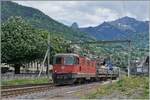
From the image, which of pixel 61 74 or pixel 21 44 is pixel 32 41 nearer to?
pixel 21 44

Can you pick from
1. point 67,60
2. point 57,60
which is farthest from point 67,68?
point 57,60

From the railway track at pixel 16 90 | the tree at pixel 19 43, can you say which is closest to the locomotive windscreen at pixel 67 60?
the railway track at pixel 16 90

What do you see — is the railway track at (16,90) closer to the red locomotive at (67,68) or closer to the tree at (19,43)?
the red locomotive at (67,68)

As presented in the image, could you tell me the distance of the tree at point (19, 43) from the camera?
7081cm

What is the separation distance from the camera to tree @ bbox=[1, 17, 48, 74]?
70.8 m

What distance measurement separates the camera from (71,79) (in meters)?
41.2

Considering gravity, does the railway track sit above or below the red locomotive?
below

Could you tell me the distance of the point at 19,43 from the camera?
73062 mm

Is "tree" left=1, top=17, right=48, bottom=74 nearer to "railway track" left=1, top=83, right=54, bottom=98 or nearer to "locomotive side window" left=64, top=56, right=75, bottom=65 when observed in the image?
"locomotive side window" left=64, top=56, right=75, bottom=65

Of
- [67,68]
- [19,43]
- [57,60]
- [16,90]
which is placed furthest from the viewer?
[19,43]

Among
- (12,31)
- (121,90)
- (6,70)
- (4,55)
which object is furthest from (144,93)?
(6,70)

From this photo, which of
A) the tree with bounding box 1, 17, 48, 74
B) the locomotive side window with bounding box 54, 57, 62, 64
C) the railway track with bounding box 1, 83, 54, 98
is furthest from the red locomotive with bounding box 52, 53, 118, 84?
the tree with bounding box 1, 17, 48, 74

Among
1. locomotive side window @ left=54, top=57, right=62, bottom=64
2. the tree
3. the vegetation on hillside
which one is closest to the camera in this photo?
locomotive side window @ left=54, top=57, right=62, bottom=64

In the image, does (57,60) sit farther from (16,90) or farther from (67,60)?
(16,90)
